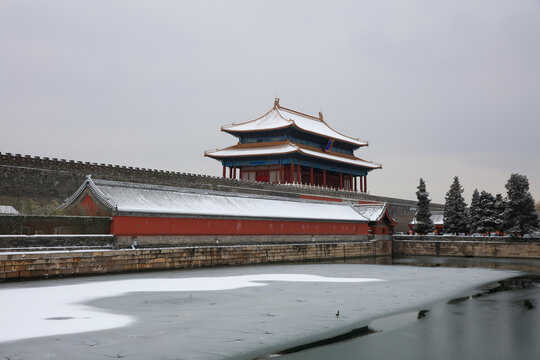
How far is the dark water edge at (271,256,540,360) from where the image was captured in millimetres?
10164

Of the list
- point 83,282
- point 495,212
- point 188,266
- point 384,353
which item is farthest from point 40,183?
point 495,212

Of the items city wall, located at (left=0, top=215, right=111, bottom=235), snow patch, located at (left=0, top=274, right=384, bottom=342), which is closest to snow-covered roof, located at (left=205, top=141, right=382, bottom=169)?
city wall, located at (left=0, top=215, right=111, bottom=235)

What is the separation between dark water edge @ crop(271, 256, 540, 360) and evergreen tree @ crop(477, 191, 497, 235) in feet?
108

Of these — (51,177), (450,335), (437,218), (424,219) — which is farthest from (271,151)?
(450,335)

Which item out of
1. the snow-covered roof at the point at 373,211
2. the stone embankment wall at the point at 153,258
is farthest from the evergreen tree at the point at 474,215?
the stone embankment wall at the point at 153,258

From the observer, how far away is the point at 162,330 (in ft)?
38.7

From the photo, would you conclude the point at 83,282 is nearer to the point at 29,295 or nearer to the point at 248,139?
the point at 29,295

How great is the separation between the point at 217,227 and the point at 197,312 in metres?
18.4

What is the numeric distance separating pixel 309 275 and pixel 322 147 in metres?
42.6

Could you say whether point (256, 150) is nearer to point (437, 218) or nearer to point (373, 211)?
point (373, 211)

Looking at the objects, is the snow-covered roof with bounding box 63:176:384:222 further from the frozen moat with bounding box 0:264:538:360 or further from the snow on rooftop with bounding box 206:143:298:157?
the snow on rooftop with bounding box 206:143:298:157

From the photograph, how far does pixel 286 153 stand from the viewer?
57.2 m

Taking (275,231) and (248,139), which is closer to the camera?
(275,231)

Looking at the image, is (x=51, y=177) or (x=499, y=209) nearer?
(x=51, y=177)
